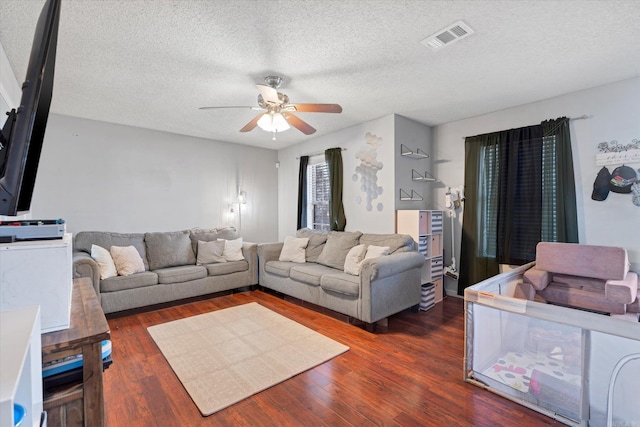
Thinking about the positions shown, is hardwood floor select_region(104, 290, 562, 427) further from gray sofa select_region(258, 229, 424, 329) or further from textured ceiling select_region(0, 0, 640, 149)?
textured ceiling select_region(0, 0, 640, 149)

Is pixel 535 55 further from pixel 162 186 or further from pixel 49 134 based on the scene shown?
pixel 49 134

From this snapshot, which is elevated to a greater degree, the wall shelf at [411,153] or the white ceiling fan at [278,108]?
the white ceiling fan at [278,108]

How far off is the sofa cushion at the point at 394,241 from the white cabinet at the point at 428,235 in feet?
0.61

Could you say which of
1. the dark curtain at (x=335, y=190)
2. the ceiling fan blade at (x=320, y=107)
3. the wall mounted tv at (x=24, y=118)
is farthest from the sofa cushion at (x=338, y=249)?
the wall mounted tv at (x=24, y=118)

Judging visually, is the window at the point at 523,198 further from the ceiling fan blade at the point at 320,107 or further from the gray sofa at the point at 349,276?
the ceiling fan blade at the point at 320,107

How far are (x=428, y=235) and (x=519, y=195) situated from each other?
45.3 inches

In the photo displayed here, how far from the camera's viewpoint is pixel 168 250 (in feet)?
13.8

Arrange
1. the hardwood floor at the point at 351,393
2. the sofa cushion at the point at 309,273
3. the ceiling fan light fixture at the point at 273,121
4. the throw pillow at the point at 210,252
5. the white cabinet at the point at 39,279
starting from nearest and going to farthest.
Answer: the white cabinet at the point at 39,279 < the hardwood floor at the point at 351,393 < the ceiling fan light fixture at the point at 273,121 < the sofa cushion at the point at 309,273 < the throw pillow at the point at 210,252

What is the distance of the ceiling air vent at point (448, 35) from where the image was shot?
2076mm

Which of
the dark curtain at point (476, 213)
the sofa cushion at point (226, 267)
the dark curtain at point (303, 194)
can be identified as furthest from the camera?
the dark curtain at point (303, 194)

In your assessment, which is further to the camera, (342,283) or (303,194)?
(303,194)

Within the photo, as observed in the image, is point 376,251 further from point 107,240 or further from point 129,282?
point 107,240

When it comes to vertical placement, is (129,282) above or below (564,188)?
below

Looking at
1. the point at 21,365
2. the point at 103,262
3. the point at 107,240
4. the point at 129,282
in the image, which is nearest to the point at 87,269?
the point at 103,262
